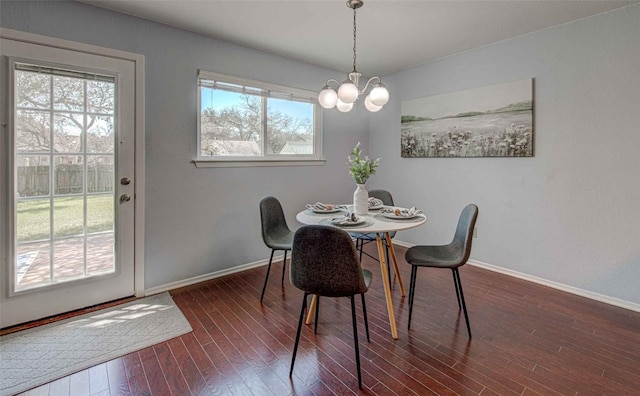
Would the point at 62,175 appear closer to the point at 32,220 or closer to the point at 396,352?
the point at 32,220

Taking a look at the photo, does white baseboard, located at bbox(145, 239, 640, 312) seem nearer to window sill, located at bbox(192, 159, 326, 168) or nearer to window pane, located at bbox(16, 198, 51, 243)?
window pane, located at bbox(16, 198, 51, 243)

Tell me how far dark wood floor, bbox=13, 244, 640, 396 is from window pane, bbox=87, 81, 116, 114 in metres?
1.71

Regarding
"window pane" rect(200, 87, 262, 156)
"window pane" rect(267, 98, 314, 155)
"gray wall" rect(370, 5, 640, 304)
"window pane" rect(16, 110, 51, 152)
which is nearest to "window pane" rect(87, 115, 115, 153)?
"window pane" rect(16, 110, 51, 152)

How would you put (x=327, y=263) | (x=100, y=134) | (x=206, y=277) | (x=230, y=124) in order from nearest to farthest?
(x=327, y=263)
(x=100, y=134)
(x=206, y=277)
(x=230, y=124)

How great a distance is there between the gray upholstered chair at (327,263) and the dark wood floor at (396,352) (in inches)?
14.5

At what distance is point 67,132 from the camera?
248 cm

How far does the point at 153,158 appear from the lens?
115 inches

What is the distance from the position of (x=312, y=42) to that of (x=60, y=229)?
280cm

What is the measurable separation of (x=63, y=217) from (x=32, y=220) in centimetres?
18

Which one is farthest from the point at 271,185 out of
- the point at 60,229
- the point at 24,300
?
the point at 24,300

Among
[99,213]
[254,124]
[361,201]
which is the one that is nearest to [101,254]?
[99,213]

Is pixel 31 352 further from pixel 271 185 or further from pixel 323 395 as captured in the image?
pixel 271 185

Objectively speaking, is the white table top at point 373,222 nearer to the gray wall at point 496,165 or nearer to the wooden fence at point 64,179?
the gray wall at point 496,165

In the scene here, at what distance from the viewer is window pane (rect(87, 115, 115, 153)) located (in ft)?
8.44
